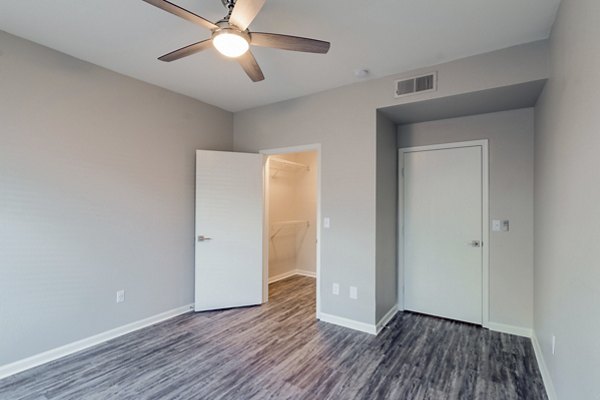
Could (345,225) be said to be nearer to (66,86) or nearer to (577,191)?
(577,191)

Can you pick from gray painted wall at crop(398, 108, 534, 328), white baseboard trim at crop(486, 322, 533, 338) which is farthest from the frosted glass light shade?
white baseboard trim at crop(486, 322, 533, 338)

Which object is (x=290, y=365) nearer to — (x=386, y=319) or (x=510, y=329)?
(x=386, y=319)

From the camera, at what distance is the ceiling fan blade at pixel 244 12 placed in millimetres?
1556

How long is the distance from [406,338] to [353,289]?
69 centimetres

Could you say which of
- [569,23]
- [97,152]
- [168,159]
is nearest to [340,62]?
[569,23]

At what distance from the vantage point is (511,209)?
10.1ft

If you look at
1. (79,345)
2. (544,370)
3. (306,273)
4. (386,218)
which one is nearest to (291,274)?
(306,273)

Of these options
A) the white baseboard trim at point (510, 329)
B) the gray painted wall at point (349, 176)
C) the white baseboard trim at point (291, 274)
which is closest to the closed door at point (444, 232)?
the white baseboard trim at point (510, 329)

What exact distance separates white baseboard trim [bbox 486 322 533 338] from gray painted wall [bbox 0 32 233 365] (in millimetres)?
3438

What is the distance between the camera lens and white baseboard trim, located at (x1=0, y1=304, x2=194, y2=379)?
233 centimetres

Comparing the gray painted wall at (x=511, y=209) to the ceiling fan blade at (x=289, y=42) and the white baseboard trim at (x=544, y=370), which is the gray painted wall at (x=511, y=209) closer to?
the white baseboard trim at (x=544, y=370)

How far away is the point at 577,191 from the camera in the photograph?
156 centimetres

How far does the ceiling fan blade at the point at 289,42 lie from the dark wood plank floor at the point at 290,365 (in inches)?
93.0

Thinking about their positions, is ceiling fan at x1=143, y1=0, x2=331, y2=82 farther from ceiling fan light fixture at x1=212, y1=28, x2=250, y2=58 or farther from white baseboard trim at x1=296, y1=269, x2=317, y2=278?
white baseboard trim at x1=296, y1=269, x2=317, y2=278
